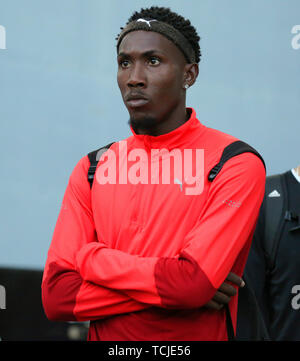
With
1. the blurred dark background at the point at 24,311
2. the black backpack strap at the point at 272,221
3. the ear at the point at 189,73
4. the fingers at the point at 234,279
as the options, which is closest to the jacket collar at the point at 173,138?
the ear at the point at 189,73

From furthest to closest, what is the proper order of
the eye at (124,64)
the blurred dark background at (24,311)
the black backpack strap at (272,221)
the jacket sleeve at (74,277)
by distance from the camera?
the blurred dark background at (24,311)
the black backpack strap at (272,221)
the eye at (124,64)
the jacket sleeve at (74,277)

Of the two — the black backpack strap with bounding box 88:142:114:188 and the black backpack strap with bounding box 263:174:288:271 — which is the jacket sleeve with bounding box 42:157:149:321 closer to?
the black backpack strap with bounding box 88:142:114:188

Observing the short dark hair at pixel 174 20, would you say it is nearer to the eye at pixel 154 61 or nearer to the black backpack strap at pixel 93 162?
the eye at pixel 154 61

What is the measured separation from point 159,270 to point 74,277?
396mm

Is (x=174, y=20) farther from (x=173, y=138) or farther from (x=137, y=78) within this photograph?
(x=173, y=138)

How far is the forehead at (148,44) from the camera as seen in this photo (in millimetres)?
2750

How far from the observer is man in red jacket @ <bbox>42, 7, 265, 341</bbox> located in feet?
8.17

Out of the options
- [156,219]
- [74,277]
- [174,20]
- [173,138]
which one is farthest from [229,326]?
[174,20]

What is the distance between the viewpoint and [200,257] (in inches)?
97.5

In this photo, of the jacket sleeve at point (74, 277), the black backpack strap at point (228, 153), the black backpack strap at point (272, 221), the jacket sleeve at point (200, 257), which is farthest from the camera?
the black backpack strap at point (272, 221)

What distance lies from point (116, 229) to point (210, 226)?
42 cm

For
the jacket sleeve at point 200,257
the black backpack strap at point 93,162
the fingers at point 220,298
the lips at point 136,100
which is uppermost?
the lips at point 136,100

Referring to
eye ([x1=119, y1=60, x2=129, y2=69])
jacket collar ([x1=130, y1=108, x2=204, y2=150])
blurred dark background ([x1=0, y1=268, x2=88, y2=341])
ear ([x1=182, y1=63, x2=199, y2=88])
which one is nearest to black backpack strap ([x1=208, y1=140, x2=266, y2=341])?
jacket collar ([x1=130, y1=108, x2=204, y2=150])
